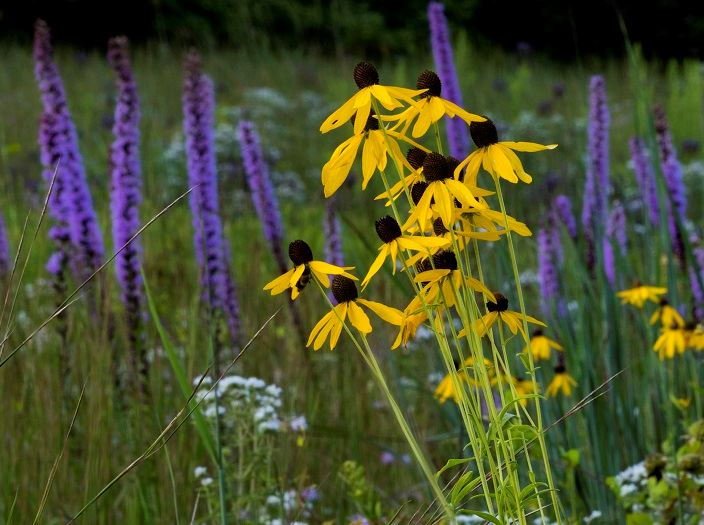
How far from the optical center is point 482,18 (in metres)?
19.1

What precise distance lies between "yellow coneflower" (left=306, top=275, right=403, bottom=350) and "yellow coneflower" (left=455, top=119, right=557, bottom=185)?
18 centimetres

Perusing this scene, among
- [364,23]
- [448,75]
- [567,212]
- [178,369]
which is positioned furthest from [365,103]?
[364,23]

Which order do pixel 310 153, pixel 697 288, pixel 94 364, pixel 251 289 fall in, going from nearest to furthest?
pixel 94 364 < pixel 697 288 < pixel 251 289 < pixel 310 153

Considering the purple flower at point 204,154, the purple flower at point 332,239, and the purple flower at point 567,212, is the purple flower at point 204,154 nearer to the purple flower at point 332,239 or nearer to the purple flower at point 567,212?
the purple flower at point 332,239

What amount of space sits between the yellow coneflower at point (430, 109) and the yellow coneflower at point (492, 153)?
2cm

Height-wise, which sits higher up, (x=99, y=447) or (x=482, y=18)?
(x=482, y=18)

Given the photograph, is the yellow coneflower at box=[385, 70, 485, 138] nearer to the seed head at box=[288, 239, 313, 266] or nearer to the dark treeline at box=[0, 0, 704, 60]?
the seed head at box=[288, 239, 313, 266]

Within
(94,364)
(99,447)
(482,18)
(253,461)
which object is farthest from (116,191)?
(482,18)

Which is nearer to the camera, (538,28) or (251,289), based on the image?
(251,289)

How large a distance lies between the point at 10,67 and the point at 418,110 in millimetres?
12952

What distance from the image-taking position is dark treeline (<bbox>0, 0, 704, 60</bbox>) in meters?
Answer: 16.0

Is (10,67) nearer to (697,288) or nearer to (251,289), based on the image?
(251,289)

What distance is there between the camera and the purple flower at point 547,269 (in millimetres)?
3340

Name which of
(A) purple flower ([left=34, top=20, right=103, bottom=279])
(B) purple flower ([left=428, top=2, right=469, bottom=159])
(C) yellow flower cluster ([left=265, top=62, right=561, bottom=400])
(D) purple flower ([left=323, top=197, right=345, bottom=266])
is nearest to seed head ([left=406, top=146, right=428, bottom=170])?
(C) yellow flower cluster ([left=265, top=62, right=561, bottom=400])
